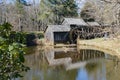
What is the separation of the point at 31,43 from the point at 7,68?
30149 mm

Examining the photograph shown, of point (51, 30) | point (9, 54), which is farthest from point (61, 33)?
point (9, 54)

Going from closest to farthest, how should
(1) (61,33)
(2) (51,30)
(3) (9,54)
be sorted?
(3) (9,54) → (2) (51,30) → (1) (61,33)

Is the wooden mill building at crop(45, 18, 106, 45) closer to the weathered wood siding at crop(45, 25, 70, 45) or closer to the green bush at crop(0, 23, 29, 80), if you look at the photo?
the weathered wood siding at crop(45, 25, 70, 45)

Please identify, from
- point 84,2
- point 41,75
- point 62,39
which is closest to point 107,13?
point 84,2

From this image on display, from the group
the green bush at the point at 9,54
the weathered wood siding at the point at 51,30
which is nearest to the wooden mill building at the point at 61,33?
the weathered wood siding at the point at 51,30

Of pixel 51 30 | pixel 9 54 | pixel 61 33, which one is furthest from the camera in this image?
pixel 61 33

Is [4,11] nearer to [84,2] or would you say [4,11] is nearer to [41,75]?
[41,75]

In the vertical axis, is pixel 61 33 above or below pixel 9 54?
→ below

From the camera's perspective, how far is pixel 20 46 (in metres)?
2.76

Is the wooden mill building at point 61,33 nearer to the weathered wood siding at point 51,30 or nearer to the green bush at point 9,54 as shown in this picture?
the weathered wood siding at point 51,30

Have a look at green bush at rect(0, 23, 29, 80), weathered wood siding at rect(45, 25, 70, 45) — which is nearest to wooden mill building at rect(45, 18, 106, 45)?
weathered wood siding at rect(45, 25, 70, 45)

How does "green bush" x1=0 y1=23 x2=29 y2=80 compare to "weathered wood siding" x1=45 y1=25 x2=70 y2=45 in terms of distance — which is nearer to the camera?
"green bush" x1=0 y1=23 x2=29 y2=80

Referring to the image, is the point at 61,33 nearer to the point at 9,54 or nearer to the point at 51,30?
the point at 51,30

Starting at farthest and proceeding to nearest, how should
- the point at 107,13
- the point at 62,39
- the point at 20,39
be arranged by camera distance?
the point at 62,39, the point at 107,13, the point at 20,39
